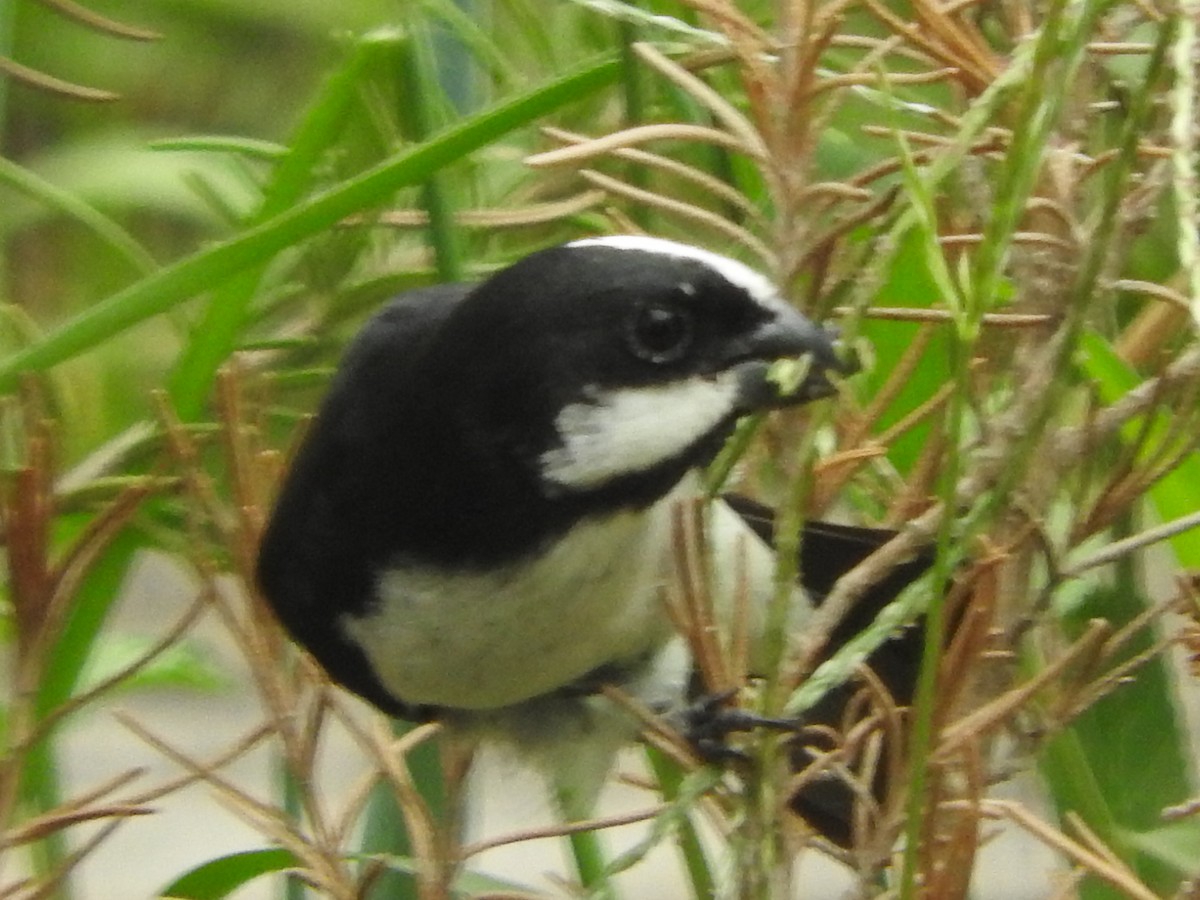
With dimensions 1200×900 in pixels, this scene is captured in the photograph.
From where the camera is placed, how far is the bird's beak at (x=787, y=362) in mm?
452

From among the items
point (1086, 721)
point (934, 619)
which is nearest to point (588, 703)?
point (1086, 721)

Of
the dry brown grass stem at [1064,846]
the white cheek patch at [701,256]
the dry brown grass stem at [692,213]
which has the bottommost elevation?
the dry brown grass stem at [1064,846]

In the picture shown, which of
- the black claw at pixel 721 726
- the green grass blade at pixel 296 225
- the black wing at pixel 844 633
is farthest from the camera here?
the black wing at pixel 844 633

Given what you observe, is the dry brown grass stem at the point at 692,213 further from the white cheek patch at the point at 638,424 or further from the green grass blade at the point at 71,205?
the green grass blade at the point at 71,205

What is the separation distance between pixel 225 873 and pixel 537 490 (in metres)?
0.15

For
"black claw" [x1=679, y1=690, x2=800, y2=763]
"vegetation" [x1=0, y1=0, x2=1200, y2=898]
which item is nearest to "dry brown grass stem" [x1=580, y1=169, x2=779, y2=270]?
"vegetation" [x1=0, y1=0, x2=1200, y2=898]

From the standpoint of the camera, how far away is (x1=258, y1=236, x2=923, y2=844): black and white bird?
1.90 ft

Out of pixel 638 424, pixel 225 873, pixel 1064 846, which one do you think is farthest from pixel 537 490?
pixel 1064 846

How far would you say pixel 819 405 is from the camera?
452mm

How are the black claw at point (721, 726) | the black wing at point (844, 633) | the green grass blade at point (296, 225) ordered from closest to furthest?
the black claw at point (721, 726) → the green grass blade at point (296, 225) → the black wing at point (844, 633)

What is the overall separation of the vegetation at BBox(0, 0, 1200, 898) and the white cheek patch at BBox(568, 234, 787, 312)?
0.01 metres

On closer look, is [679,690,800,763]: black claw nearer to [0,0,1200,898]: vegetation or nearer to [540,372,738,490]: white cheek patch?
[0,0,1200,898]: vegetation

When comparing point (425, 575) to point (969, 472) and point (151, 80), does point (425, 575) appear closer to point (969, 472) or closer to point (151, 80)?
point (969, 472)

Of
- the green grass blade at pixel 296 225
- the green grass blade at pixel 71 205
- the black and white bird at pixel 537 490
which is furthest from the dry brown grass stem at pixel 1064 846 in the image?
the green grass blade at pixel 71 205
